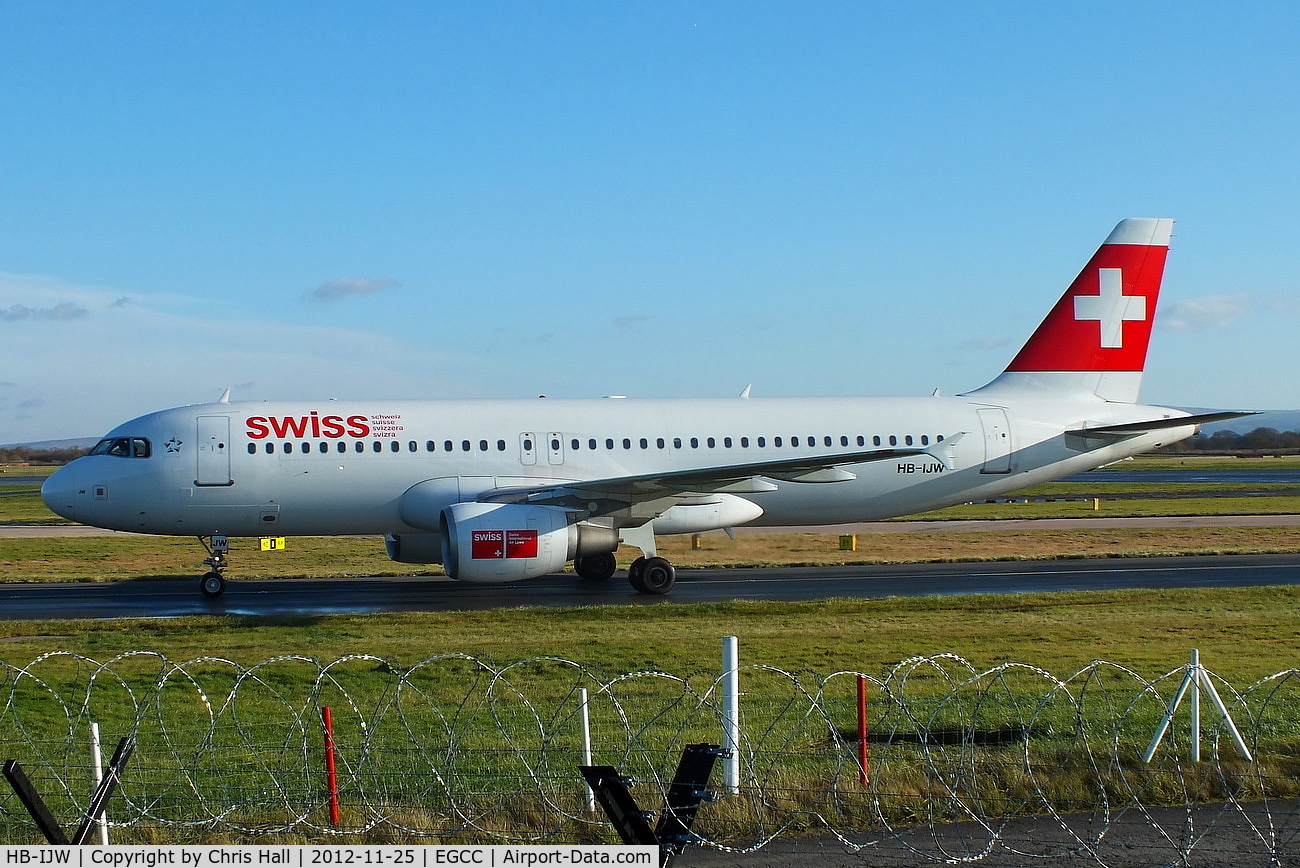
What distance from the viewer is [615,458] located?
26484mm

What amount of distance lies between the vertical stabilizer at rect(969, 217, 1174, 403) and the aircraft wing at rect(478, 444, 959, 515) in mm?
6460

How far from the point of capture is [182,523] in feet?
82.1

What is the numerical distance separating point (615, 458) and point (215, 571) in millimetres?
8657

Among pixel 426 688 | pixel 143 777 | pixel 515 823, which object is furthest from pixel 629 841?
pixel 426 688

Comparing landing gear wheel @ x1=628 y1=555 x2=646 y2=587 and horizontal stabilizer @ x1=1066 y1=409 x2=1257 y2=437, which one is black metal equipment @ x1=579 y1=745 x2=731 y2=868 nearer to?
landing gear wheel @ x1=628 y1=555 x2=646 y2=587

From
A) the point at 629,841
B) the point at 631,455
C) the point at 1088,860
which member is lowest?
the point at 1088,860

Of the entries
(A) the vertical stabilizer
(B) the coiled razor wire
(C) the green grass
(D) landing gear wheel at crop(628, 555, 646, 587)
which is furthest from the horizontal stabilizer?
(B) the coiled razor wire

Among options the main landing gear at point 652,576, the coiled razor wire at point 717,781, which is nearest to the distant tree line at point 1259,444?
the main landing gear at point 652,576

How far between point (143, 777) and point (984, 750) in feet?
24.2

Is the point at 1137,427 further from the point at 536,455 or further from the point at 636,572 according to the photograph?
the point at 536,455

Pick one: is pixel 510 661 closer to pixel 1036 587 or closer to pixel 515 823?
pixel 515 823

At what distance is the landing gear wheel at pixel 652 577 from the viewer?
24.5 metres

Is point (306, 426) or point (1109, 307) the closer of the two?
point (306, 426)
